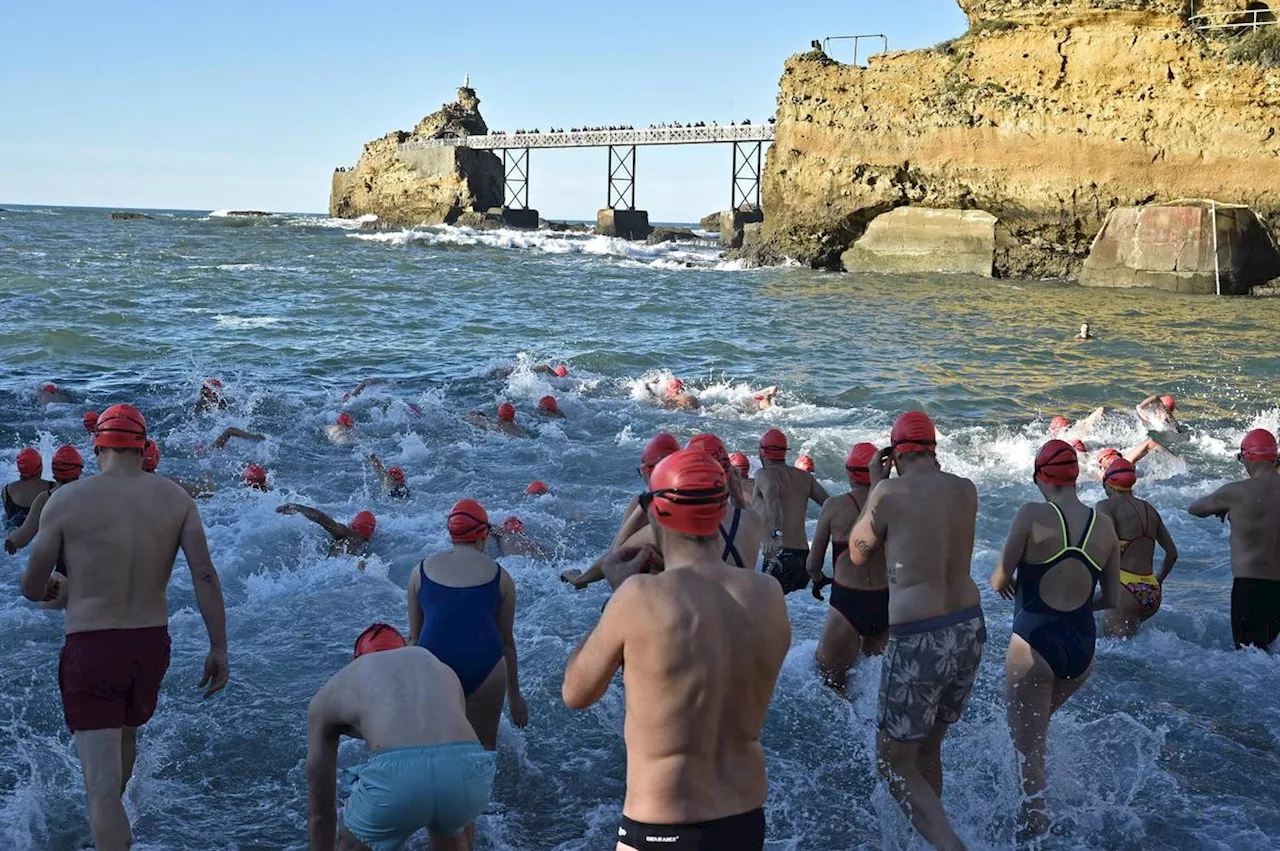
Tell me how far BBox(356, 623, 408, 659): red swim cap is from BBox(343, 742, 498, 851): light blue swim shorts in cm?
45

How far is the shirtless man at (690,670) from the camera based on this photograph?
3023 mm

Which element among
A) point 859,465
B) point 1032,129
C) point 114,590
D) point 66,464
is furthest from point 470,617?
point 1032,129

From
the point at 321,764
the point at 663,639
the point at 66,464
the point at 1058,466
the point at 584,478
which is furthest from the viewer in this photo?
the point at 584,478

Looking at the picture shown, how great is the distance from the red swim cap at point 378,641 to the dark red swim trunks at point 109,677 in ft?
3.87

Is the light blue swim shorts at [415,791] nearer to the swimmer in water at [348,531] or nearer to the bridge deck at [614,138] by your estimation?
the swimmer in water at [348,531]

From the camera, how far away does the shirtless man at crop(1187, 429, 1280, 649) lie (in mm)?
7066

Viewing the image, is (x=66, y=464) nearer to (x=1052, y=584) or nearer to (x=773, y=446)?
(x=773, y=446)

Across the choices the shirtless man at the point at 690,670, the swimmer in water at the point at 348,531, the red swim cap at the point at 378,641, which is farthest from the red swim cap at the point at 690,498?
the swimmer in water at the point at 348,531

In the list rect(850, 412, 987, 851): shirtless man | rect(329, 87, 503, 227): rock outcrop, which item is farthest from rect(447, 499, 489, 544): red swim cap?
rect(329, 87, 503, 227): rock outcrop

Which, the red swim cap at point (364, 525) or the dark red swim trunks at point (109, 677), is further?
the red swim cap at point (364, 525)

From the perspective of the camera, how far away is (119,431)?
15.8 feet

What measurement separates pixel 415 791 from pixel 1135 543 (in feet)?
17.9

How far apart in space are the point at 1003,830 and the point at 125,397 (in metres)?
14.6

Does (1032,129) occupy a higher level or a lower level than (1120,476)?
higher
